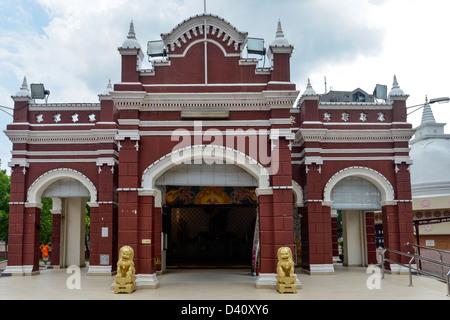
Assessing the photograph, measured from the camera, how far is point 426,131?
112ft

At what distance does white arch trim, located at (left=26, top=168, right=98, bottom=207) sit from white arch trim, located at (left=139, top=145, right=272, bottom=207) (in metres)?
5.04

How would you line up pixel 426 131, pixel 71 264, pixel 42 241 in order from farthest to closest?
pixel 426 131
pixel 42 241
pixel 71 264

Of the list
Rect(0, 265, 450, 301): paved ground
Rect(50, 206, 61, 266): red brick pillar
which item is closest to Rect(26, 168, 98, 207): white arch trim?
Rect(0, 265, 450, 301): paved ground

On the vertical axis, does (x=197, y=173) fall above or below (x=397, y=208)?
above

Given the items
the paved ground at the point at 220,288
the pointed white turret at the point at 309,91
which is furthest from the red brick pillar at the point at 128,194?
the pointed white turret at the point at 309,91

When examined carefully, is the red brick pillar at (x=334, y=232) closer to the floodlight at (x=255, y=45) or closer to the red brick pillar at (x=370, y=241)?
the red brick pillar at (x=370, y=241)

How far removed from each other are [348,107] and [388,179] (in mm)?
3145

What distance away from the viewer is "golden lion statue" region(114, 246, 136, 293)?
37.7ft

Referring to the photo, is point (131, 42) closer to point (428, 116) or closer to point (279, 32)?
point (279, 32)

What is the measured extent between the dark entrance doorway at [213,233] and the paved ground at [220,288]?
4682 mm

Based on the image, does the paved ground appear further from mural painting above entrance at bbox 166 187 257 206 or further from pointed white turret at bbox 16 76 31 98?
pointed white turret at bbox 16 76 31 98

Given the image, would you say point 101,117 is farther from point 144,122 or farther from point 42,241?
point 42,241

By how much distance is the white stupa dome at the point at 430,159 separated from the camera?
3028 cm

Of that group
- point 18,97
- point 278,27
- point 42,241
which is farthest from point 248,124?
point 42,241
